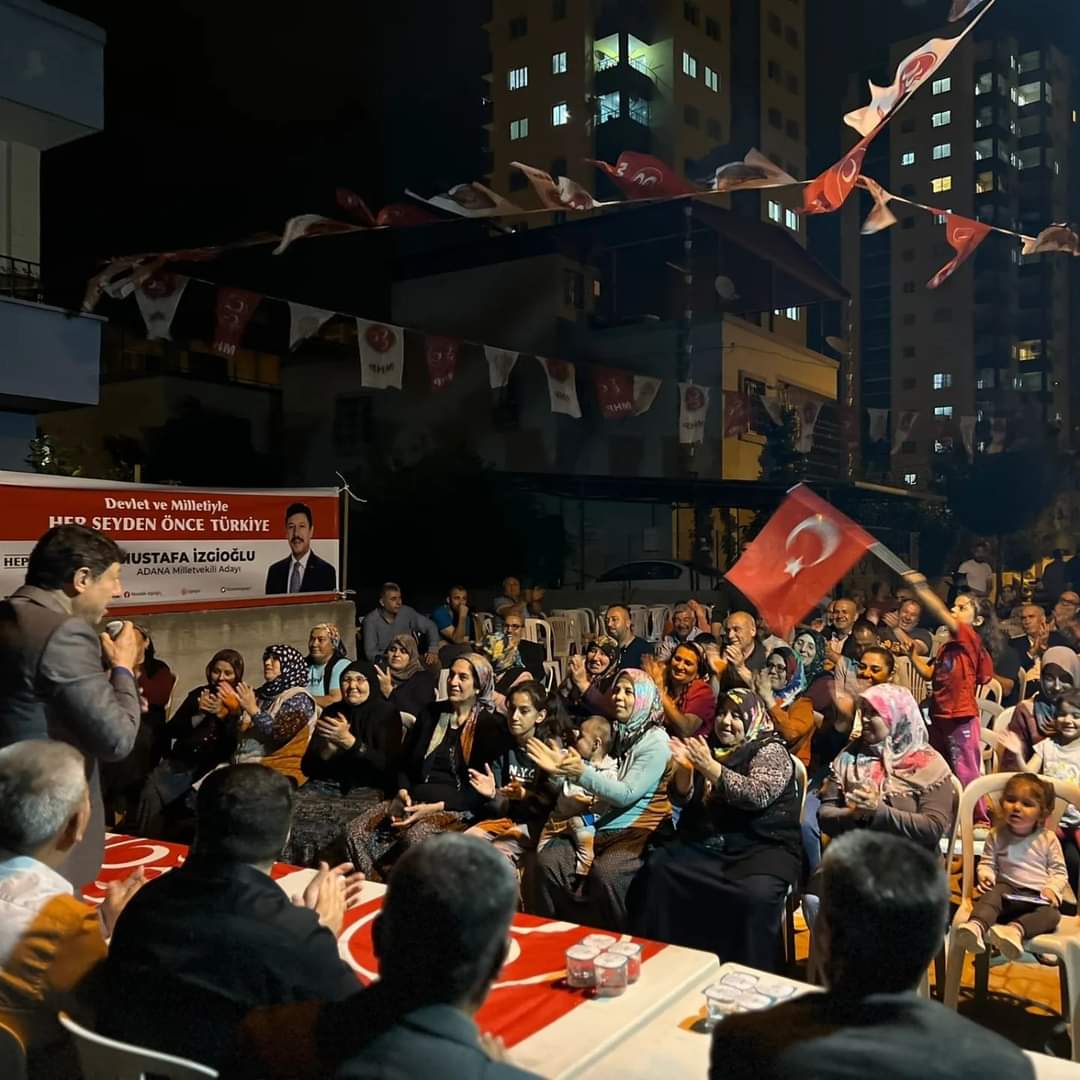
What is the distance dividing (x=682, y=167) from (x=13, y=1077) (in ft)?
49.1

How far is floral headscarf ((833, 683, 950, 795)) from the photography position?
3572 mm

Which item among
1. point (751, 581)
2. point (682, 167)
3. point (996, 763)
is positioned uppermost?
point (682, 167)

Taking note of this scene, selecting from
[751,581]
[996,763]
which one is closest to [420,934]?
[751,581]

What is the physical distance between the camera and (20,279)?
31.8 ft

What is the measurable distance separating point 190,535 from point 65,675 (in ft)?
18.1

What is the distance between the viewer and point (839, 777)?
3.78 meters

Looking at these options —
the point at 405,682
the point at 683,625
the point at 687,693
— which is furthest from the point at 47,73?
the point at 687,693

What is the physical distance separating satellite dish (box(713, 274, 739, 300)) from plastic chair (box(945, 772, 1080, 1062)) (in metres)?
14.2

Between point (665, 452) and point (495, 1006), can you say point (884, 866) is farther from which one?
point (665, 452)

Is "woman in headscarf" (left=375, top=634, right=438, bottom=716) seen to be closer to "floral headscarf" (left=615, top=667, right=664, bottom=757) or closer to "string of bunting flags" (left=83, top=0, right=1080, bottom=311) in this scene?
"floral headscarf" (left=615, top=667, right=664, bottom=757)

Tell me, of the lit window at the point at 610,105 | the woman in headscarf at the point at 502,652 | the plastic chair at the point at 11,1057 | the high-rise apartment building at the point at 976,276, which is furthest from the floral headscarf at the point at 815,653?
the lit window at the point at 610,105

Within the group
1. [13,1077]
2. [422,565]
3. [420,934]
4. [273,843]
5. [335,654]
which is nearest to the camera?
[420,934]

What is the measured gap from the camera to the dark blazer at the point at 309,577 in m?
8.30

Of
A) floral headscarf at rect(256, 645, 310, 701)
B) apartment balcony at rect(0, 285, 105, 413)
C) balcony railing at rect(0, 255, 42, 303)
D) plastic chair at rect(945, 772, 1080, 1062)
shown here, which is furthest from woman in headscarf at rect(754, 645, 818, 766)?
balcony railing at rect(0, 255, 42, 303)
